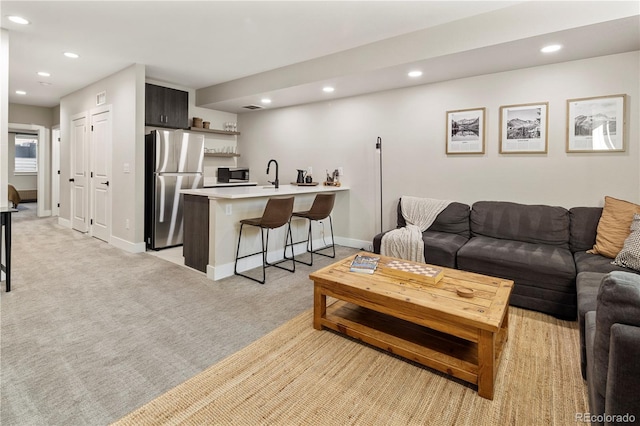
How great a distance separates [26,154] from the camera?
10.5m

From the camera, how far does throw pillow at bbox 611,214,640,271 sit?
2461 millimetres

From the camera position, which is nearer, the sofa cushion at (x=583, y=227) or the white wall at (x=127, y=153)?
the sofa cushion at (x=583, y=227)

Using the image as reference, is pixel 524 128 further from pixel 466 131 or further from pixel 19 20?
pixel 19 20

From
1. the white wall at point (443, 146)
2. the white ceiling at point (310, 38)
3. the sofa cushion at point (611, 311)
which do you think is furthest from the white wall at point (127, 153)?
the sofa cushion at point (611, 311)

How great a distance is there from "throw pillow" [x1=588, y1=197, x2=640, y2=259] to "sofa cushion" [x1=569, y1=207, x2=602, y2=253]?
102 millimetres

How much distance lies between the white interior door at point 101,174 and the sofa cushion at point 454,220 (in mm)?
4846

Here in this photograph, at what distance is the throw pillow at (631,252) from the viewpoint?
246cm

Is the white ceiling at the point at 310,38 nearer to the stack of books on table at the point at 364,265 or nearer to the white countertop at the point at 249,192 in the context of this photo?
the white countertop at the point at 249,192

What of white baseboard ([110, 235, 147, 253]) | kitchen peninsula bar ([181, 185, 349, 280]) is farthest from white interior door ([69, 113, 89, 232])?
kitchen peninsula bar ([181, 185, 349, 280])

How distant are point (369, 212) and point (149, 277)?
9.83 ft

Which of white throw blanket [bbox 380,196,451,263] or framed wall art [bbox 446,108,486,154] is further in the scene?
framed wall art [bbox 446,108,486,154]

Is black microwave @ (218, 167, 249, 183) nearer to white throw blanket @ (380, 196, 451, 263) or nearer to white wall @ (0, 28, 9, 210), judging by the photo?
white wall @ (0, 28, 9, 210)

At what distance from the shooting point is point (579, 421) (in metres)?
1.60

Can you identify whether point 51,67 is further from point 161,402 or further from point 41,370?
point 161,402
